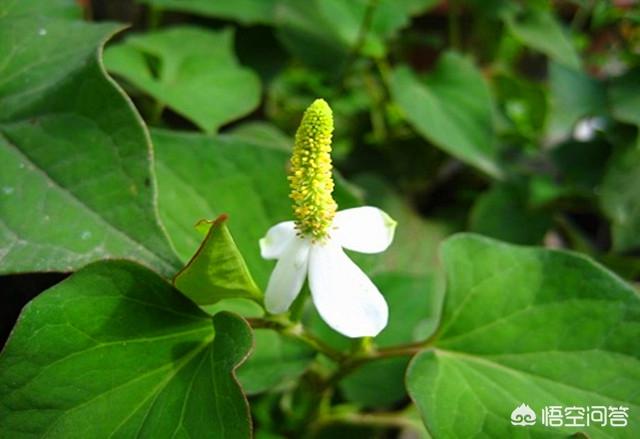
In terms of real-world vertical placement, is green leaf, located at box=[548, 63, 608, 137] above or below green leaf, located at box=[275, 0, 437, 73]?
below

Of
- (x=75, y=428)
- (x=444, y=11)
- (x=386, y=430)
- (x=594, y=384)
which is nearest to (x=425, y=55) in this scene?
(x=444, y=11)

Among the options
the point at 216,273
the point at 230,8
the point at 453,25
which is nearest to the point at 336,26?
the point at 230,8

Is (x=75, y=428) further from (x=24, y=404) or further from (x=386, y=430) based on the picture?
(x=386, y=430)

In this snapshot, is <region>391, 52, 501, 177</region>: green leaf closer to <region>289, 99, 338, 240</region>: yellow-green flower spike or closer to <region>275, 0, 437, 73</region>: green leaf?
<region>275, 0, 437, 73</region>: green leaf

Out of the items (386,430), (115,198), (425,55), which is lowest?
(386,430)

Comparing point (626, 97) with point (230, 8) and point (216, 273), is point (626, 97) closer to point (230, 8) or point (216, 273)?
point (230, 8)

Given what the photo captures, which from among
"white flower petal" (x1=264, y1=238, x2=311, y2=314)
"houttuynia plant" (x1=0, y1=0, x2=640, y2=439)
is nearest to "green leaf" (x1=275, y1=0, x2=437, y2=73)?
"houttuynia plant" (x1=0, y1=0, x2=640, y2=439)
